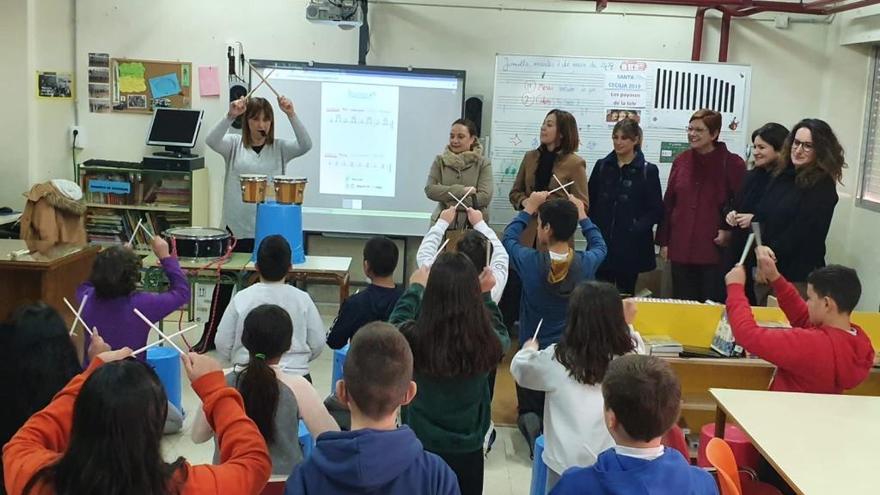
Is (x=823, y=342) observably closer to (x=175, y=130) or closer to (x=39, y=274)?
(x=39, y=274)

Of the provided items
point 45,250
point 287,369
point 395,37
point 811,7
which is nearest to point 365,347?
point 287,369

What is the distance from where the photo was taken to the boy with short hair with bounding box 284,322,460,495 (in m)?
1.45

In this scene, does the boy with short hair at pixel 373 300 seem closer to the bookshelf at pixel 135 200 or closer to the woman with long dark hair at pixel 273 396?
the woman with long dark hair at pixel 273 396

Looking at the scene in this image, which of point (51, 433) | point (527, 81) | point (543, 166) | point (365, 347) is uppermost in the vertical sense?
point (527, 81)

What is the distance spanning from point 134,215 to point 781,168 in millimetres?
4501

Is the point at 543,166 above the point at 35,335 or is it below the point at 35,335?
above

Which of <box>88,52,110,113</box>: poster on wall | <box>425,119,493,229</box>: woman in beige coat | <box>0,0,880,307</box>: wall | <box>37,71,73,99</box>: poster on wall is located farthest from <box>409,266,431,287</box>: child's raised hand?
<box>37,71,73,99</box>: poster on wall

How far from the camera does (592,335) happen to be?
232 centimetres

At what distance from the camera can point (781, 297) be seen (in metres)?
2.97

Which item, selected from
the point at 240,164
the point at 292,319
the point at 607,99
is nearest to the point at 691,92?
the point at 607,99

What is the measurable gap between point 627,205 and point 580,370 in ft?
8.37

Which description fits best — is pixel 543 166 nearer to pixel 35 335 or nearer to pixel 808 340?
pixel 808 340

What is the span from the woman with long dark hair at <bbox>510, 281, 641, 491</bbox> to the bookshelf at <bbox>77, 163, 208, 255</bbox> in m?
4.17

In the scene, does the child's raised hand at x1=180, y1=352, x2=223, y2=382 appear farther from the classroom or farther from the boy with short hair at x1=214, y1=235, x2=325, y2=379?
the boy with short hair at x1=214, y1=235, x2=325, y2=379
